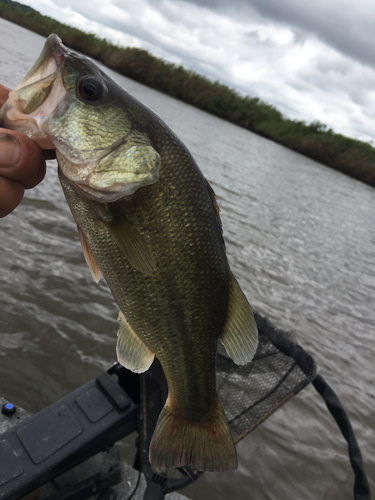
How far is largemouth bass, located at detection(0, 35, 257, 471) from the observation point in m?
1.34

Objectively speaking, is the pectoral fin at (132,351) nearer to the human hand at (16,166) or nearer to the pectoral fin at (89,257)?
the pectoral fin at (89,257)

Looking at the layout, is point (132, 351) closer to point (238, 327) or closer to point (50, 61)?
point (238, 327)

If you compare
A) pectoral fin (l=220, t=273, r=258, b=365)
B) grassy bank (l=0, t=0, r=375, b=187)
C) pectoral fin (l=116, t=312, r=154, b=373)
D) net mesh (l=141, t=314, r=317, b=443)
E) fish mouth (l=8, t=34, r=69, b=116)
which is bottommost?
net mesh (l=141, t=314, r=317, b=443)

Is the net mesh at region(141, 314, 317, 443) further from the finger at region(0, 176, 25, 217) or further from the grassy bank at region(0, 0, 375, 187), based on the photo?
the grassy bank at region(0, 0, 375, 187)

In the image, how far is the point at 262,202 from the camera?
41.9 feet

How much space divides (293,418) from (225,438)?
10.00 ft

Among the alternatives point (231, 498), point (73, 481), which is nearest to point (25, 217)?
point (73, 481)

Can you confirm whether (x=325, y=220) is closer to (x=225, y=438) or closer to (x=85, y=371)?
(x=85, y=371)

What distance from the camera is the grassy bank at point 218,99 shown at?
135 feet

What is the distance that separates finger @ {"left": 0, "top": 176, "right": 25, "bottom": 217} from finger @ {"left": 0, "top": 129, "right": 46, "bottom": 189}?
0.02 meters

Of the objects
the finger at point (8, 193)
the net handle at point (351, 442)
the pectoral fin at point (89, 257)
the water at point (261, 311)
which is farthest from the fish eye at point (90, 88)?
the water at point (261, 311)

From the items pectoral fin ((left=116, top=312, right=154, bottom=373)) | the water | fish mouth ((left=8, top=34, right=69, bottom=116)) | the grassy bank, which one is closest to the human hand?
fish mouth ((left=8, top=34, right=69, bottom=116))

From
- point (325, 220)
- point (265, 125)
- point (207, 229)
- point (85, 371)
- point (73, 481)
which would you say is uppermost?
point (265, 125)

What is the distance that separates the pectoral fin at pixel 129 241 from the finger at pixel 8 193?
0.35m
